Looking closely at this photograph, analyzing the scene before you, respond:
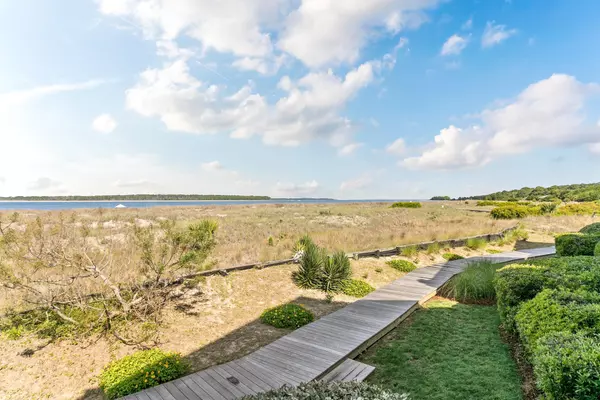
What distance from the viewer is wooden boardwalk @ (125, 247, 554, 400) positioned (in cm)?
423

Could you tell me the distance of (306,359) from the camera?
5.03 m

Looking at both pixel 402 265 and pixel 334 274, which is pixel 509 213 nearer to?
pixel 402 265

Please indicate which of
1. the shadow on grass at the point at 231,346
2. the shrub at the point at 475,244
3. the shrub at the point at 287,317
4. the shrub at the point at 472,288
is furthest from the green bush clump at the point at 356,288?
the shrub at the point at 475,244

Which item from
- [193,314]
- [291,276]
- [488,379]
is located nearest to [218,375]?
[193,314]

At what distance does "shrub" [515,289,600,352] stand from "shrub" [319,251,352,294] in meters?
5.01

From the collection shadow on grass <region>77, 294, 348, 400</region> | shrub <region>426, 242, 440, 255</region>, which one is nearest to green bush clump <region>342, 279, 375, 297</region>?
shadow on grass <region>77, 294, 348, 400</region>

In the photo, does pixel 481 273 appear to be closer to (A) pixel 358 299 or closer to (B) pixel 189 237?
(A) pixel 358 299

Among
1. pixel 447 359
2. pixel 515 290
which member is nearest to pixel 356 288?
pixel 447 359

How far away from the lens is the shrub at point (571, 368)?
2633mm

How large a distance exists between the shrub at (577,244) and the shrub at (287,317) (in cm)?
1015

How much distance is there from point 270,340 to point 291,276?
12.5 feet

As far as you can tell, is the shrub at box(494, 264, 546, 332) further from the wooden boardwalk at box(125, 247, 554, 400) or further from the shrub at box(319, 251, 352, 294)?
the shrub at box(319, 251, 352, 294)

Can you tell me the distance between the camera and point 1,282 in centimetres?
561

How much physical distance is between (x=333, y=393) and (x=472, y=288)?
25.1ft
